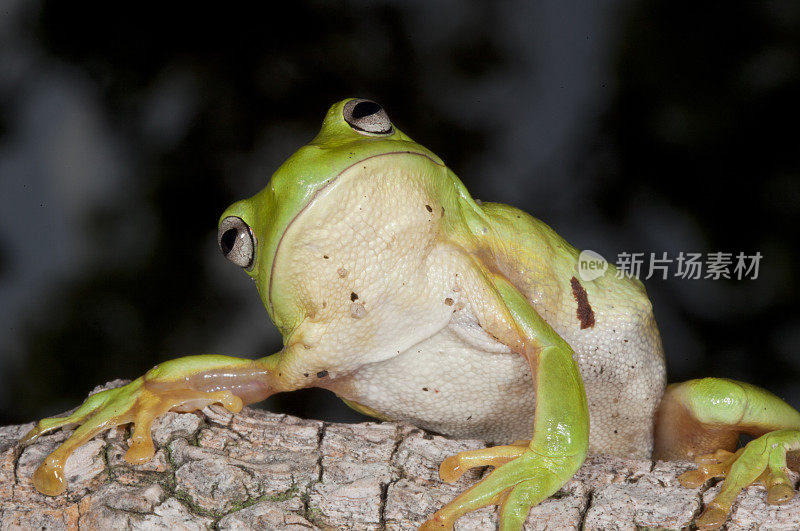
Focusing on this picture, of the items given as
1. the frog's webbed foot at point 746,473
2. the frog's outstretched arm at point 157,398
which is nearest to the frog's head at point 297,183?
the frog's outstretched arm at point 157,398

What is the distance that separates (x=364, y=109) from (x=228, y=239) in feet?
1.62

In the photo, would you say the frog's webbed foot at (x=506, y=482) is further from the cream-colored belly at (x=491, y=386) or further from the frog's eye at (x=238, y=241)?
the frog's eye at (x=238, y=241)

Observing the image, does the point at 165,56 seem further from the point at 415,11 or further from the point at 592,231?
the point at 592,231

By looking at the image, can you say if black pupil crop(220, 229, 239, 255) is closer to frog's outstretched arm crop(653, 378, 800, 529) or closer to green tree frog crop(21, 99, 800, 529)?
green tree frog crop(21, 99, 800, 529)

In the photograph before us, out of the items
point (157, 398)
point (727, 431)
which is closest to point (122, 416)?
point (157, 398)

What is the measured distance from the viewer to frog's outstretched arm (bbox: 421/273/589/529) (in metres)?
1.90

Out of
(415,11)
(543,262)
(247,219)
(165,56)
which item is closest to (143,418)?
(247,219)

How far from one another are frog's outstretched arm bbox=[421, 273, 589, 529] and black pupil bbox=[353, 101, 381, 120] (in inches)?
25.7

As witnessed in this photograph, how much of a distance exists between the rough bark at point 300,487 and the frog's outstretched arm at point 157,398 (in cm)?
3

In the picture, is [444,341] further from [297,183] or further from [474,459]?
[297,183]

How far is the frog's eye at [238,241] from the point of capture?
2182 mm

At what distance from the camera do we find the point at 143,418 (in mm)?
2180

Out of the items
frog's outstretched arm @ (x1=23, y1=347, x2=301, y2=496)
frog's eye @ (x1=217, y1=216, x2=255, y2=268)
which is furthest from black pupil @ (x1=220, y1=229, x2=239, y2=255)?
frog's outstretched arm @ (x1=23, y1=347, x2=301, y2=496)

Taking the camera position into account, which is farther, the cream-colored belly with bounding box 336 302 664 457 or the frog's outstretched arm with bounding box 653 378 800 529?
the cream-colored belly with bounding box 336 302 664 457
